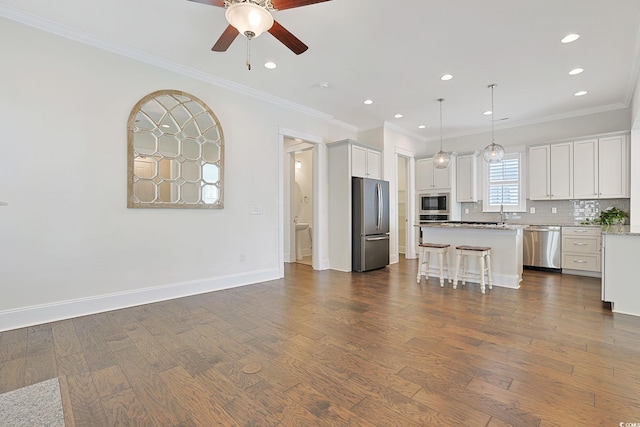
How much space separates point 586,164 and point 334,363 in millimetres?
5959

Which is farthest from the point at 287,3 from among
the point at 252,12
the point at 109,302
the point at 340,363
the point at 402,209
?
the point at 402,209

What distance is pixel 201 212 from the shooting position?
4109 millimetres

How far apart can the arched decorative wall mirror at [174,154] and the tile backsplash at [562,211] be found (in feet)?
19.7

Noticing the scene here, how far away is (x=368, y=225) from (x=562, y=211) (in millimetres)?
3865

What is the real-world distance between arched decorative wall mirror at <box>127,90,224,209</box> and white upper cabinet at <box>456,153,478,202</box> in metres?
5.34

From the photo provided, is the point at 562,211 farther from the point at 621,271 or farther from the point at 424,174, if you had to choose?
the point at 621,271

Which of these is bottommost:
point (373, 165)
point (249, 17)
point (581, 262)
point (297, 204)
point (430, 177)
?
point (581, 262)

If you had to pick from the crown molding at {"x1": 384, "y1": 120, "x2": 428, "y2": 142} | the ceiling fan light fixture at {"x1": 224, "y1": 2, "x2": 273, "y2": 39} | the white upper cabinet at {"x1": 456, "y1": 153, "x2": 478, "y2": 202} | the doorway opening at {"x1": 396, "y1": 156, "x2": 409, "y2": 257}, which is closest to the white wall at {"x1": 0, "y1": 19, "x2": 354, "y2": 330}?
the ceiling fan light fixture at {"x1": 224, "y1": 2, "x2": 273, "y2": 39}

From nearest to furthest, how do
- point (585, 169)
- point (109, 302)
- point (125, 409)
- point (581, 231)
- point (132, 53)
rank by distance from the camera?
1. point (125, 409)
2. point (109, 302)
3. point (132, 53)
4. point (581, 231)
5. point (585, 169)

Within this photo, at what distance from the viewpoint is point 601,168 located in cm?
516

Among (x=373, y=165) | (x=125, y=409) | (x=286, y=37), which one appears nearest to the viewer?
(x=125, y=409)

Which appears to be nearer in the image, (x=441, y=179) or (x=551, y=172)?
(x=551, y=172)

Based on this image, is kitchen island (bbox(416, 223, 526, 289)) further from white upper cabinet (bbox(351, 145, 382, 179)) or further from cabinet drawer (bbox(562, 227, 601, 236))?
→ white upper cabinet (bbox(351, 145, 382, 179))

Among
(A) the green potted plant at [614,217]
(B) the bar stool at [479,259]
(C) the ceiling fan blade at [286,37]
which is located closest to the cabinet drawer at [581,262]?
(A) the green potted plant at [614,217]
